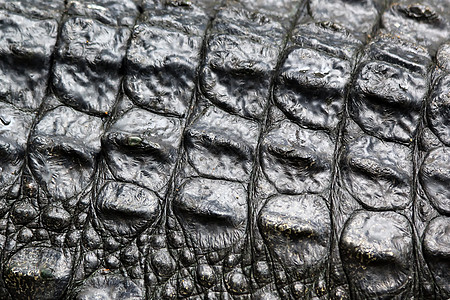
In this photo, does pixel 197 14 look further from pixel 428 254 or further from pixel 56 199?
pixel 428 254

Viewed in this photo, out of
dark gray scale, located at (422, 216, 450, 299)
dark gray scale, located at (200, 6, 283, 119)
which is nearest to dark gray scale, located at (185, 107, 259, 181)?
dark gray scale, located at (200, 6, 283, 119)

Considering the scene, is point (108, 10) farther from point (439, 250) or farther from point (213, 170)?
point (439, 250)

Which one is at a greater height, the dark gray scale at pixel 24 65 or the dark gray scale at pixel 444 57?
the dark gray scale at pixel 444 57

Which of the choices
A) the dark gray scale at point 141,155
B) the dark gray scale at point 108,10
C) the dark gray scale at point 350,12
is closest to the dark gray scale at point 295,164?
the dark gray scale at point 141,155

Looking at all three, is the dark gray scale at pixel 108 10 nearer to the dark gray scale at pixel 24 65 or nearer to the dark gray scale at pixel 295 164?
the dark gray scale at pixel 24 65

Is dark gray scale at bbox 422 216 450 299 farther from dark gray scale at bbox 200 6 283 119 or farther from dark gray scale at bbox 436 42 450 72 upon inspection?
dark gray scale at bbox 200 6 283 119

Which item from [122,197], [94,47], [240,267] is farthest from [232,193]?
[94,47]

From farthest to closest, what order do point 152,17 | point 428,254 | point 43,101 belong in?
1. point 152,17
2. point 43,101
3. point 428,254
